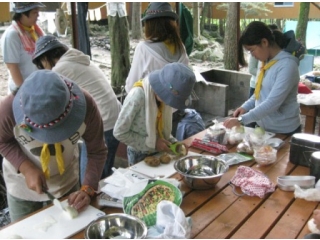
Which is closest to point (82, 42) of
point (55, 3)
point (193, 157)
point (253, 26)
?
point (55, 3)

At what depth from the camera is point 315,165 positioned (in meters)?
1.86

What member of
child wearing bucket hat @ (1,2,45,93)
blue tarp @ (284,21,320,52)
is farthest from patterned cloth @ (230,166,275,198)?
blue tarp @ (284,21,320,52)

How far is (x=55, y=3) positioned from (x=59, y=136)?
116 inches

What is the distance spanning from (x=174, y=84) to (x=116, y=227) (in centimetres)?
85

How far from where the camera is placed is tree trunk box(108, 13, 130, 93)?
4.73 metres

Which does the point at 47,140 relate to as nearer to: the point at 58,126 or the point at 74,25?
the point at 58,126

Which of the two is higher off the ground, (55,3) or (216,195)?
(55,3)

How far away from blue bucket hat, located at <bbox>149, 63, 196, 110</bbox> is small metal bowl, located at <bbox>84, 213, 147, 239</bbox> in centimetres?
76

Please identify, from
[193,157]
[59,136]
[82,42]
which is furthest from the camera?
[82,42]

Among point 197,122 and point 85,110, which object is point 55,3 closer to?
point 197,122

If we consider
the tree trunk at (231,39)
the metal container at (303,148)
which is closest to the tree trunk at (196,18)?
the tree trunk at (231,39)

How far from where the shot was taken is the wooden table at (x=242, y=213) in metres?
1.45

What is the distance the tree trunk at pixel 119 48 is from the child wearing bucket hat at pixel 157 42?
198cm

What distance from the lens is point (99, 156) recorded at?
175 centimetres
